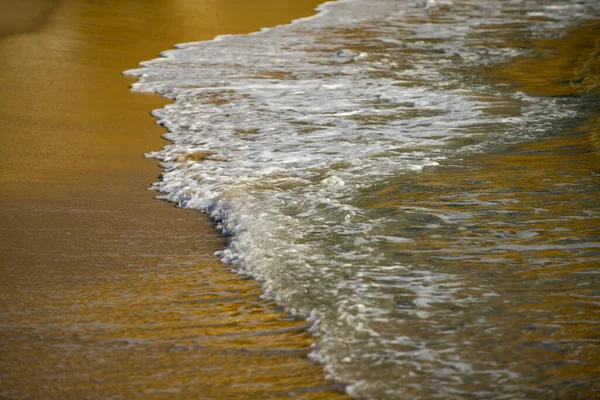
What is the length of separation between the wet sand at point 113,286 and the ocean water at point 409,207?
0.19 metres

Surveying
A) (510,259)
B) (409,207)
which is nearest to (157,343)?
(510,259)

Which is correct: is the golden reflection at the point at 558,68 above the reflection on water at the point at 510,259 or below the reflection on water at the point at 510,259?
above

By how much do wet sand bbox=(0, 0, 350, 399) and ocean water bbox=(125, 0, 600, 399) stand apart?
19 cm

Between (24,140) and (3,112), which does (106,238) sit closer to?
(24,140)

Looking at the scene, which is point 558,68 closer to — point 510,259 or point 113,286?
point 510,259

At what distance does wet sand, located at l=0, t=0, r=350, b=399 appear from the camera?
9.11ft

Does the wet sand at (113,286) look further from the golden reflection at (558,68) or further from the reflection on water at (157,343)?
the golden reflection at (558,68)

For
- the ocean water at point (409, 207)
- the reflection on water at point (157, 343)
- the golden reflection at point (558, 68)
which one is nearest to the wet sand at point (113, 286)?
the reflection on water at point (157, 343)

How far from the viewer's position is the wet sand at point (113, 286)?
2777mm

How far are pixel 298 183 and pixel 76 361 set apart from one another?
8.29ft

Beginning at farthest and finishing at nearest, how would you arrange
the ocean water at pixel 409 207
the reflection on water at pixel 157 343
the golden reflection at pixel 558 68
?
the golden reflection at pixel 558 68 → the ocean water at pixel 409 207 → the reflection on water at pixel 157 343

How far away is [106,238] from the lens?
4219mm

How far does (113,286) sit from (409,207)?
1890 mm

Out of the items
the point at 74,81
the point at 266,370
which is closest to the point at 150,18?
the point at 74,81
